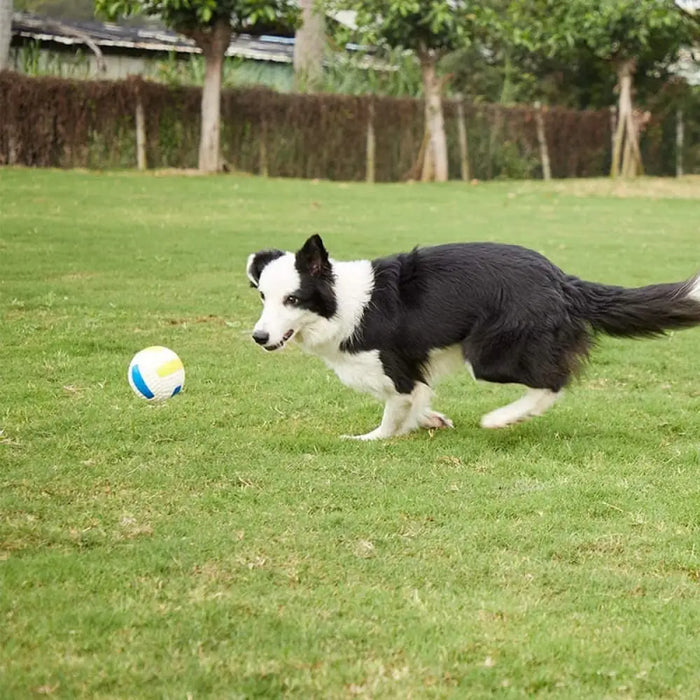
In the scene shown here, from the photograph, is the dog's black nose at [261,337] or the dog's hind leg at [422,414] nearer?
the dog's black nose at [261,337]

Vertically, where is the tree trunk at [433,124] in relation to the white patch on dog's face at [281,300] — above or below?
above

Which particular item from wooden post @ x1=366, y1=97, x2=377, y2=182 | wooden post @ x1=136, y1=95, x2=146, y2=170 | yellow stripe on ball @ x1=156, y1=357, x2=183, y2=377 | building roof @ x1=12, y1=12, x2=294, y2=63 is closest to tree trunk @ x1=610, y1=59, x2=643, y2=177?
wooden post @ x1=366, y1=97, x2=377, y2=182

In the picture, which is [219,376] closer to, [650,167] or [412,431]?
[412,431]

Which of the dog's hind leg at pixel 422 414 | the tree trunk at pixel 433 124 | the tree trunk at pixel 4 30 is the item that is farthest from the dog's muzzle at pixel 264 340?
the tree trunk at pixel 433 124

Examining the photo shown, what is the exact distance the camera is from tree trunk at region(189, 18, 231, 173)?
24703mm

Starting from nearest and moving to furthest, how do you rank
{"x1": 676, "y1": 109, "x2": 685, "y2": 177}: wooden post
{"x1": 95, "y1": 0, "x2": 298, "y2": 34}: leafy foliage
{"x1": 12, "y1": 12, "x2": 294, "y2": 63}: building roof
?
{"x1": 95, "y1": 0, "x2": 298, "y2": 34}: leafy foliage → {"x1": 12, "y1": 12, "x2": 294, "y2": 63}: building roof → {"x1": 676, "y1": 109, "x2": 685, "y2": 177}: wooden post

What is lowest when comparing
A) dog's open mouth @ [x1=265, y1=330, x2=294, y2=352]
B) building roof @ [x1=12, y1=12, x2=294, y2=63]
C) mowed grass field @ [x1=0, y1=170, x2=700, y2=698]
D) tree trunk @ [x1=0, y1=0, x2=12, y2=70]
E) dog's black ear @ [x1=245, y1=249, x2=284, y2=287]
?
mowed grass field @ [x1=0, y1=170, x2=700, y2=698]

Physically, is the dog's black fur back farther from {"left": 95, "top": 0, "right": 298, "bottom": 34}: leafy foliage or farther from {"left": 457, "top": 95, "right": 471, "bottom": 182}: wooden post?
{"left": 457, "top": 95, "right": 471, "bottom": 182}: wooden post

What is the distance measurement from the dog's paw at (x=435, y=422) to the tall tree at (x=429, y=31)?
2079 cm

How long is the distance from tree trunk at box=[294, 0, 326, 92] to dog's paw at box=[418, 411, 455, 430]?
2304cm

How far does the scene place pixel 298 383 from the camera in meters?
7.66

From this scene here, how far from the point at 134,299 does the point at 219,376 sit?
2.99m

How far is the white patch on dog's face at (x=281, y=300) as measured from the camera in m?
6.22

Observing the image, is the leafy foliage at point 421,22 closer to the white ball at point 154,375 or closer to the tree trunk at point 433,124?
the tree trunk at point 433,124
